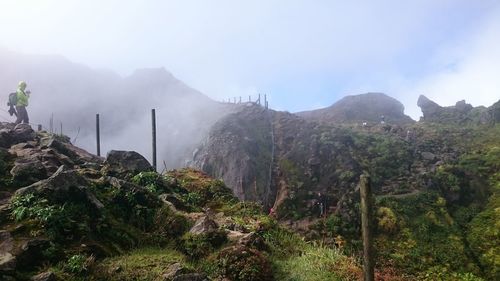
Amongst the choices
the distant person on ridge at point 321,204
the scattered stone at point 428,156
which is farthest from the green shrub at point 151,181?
the scattered stone at point 428,156

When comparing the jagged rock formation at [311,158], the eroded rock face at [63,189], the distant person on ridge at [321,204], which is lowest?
the distant person on ridge at [321,204]

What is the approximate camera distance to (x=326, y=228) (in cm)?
2861

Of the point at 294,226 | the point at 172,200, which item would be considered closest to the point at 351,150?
the point at 294,226

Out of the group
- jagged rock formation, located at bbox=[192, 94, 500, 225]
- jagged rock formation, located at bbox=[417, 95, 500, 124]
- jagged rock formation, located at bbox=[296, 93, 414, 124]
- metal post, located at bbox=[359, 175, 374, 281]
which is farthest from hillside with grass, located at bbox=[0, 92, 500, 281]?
jagged rock formation, located at bbox=[296, 93, 414, 124]

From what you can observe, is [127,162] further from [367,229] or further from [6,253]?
[367,229]

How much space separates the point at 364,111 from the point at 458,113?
48.9 feet

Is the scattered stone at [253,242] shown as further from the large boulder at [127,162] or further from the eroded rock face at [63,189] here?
the large boulder at [127,162]

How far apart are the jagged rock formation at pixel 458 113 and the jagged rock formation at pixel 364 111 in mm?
3683

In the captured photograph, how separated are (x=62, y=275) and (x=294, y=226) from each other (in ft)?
78.0

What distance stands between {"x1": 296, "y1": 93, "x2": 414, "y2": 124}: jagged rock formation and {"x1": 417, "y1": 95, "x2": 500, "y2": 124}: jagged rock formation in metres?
3.68

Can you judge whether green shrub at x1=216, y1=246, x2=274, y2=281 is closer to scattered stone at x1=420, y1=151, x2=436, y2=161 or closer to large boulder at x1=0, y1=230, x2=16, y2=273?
large boulder at x1=0, y1=230, x2=16, y2=273

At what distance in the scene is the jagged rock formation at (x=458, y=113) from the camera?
45719 millimetres

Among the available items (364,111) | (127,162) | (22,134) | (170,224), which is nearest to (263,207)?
(127,162)

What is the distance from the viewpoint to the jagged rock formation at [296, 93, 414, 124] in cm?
6250
